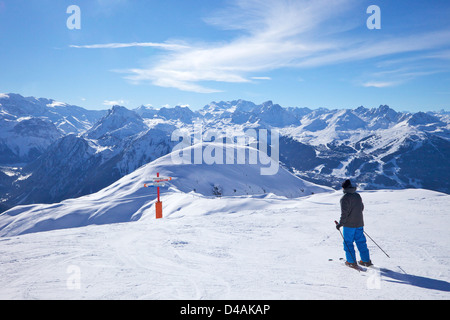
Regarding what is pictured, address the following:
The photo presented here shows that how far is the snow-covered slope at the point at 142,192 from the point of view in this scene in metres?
48.4

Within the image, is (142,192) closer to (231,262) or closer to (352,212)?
(231,262)

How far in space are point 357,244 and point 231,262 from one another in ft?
12.1

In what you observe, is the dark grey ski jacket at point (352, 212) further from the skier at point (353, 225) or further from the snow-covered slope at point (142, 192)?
the snow-covered slope at point (142, 192)

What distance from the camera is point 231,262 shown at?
812 cm

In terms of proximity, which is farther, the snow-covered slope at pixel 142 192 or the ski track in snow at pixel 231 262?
the snow-covered slope at pixel 142 192

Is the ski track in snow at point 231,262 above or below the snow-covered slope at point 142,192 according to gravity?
above

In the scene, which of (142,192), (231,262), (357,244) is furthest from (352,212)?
(142,192)

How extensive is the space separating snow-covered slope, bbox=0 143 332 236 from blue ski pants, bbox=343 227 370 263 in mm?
21822

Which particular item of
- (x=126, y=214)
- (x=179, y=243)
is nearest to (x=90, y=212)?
(x=126, y=214)

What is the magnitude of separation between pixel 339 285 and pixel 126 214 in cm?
4536

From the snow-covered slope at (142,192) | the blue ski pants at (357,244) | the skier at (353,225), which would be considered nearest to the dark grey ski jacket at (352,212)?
the skier at (353,225)

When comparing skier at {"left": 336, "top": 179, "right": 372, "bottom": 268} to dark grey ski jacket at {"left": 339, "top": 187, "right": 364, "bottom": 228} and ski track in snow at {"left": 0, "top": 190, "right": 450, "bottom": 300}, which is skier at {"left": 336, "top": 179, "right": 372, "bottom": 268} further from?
ski track in snow at {"left": 0, "top": 190, "right": 450, "bottom": 300}

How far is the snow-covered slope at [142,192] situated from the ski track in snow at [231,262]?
1821 centimetres

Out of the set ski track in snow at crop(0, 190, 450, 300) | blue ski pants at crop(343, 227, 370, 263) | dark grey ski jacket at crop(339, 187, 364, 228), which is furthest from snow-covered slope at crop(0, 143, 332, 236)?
dark grey ski jacket at crop(339, 187, 364, 228)
